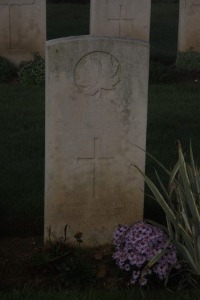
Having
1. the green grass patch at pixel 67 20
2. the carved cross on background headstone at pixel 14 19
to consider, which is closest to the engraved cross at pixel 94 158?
the carved cross on background headstone at pixel 14 19

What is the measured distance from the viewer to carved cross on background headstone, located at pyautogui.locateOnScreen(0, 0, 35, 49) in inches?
469

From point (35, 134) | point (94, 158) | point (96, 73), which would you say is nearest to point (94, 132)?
point (94, 158)

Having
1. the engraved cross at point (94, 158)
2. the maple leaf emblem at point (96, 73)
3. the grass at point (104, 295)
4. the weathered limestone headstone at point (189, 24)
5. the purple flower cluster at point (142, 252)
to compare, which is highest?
the weathered limestone headstone at point (189, 24)

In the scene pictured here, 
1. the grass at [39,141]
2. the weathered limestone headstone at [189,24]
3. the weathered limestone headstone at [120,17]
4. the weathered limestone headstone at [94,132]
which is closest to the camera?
the grass at [39,141]

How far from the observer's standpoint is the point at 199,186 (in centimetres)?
502

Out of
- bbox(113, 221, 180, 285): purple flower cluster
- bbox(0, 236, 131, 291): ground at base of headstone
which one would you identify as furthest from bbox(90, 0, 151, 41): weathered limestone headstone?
bbox(113, 221, 180, 285): purple flower cluster

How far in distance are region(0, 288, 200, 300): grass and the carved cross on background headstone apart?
7.80 metres

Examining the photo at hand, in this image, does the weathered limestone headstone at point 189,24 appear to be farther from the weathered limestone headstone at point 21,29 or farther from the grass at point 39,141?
the weathered limestone headstone at point 21,29

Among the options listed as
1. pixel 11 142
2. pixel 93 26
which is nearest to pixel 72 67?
pixel 11 142

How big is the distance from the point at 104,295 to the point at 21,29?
8.01 metres

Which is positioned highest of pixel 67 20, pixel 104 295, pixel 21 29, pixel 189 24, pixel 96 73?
pixel 67 20

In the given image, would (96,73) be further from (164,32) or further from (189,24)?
(164,32)

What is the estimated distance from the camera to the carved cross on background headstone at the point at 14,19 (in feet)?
39.1

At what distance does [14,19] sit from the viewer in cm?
1205
